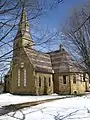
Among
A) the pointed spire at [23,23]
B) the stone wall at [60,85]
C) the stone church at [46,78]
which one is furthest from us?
the stone wall at [60,85]

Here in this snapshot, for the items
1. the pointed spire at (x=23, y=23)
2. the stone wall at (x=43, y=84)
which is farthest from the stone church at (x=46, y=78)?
the pointed spire at (x=23, y=23)

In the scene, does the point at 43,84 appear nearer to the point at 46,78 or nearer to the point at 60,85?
the point at 46,78

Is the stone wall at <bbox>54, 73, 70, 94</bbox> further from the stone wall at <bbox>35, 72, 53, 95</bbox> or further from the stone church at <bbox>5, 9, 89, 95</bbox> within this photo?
the stone wall at <bbox>35, 72, 53, 95</bbox>

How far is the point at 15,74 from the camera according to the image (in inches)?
1768

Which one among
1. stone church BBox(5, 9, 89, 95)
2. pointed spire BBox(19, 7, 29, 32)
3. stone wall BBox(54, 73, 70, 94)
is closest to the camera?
pointed spire BBox(19, 7, 29, 32)

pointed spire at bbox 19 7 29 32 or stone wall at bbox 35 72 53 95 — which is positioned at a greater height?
pointed spire at bbox 19 7 29 32

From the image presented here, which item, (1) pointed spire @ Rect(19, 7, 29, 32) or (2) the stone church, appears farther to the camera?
(2) the stone church

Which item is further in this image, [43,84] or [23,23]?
[43,84]

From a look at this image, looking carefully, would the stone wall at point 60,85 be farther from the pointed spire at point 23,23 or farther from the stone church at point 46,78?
the pointed spire at point 23,23

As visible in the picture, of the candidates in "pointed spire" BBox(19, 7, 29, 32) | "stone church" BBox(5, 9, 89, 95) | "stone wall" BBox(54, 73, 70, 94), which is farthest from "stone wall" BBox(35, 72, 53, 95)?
"pointed spire" BBox(19, 7, 29, 32)

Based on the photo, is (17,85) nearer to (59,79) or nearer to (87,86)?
(59,79)

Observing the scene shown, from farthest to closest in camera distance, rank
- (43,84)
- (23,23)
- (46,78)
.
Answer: (46,78) → (43,84) → (23,23)

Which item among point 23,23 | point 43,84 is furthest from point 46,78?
point 23,23

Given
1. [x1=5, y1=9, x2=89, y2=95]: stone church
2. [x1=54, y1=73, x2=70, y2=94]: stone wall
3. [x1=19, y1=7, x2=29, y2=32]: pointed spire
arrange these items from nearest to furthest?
1. [x1=19, y1=7, x2=29, y2=32]: pointed spire
2. [x1=5, y1=9, x2=89, y2=95]: stone church
3. [x1=54, y1=73, x2=70, y2=94]: stone wall
